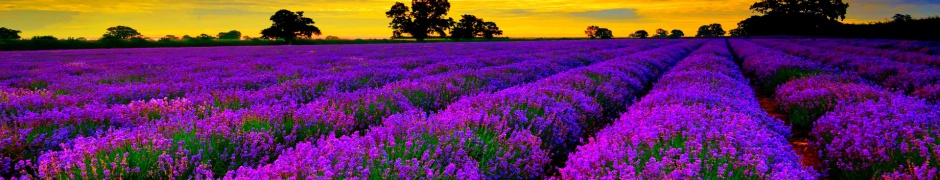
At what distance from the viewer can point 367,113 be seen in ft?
16.9

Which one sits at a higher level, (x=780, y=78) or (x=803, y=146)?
(x=780, y=78)

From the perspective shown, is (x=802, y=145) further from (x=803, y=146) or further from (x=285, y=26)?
(x=285, y=26)

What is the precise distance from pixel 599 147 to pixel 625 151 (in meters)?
0.18

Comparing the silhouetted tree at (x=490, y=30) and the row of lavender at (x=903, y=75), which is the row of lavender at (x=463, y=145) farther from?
the silhouetted tree at (x=490, y=30)

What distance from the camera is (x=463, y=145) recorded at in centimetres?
326

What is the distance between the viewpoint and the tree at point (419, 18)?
78.1m

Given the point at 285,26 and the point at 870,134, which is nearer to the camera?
the point at 870,134

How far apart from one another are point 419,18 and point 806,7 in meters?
54.5

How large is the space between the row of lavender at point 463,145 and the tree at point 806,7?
8554 centimetres

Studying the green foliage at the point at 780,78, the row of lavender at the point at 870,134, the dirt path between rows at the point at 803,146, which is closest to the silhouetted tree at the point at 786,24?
the green foliage at the point at 780,78

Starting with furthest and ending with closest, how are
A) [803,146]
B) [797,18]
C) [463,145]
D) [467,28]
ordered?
[467,28], [797,18], [803,146], [463,145]

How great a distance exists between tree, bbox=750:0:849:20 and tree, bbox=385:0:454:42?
47.6 metres

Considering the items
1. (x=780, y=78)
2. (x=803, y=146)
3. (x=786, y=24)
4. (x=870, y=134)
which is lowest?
(x=803, y=146)

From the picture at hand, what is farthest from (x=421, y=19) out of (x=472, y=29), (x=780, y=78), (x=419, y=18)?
(x=780, y=78)
